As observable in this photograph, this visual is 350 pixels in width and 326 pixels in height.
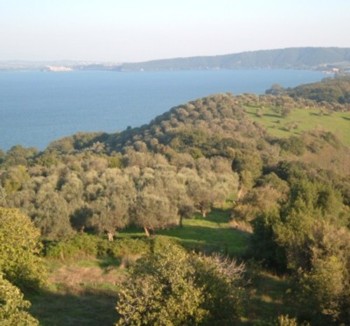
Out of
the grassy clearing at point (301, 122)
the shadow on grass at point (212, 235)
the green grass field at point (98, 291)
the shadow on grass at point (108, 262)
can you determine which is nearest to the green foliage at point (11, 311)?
the green grass field at point (98, 291)

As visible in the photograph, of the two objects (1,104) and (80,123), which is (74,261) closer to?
(80,123)

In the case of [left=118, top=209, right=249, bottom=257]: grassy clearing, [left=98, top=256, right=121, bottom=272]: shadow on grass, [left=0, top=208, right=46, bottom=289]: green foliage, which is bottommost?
[left=118, top=209, right=249, bottom=257]: grassy clearing

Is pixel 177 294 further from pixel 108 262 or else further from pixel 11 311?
pixel 108 262

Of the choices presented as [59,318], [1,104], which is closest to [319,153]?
[59,318]

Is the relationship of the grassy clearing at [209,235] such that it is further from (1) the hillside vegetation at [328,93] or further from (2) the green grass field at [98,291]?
(1) the hillside vegetation at [328,93]

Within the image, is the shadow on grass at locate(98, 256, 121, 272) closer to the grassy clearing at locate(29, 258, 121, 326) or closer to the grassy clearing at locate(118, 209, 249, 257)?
the grassy clearing at locate(29, 258, 121, 326)

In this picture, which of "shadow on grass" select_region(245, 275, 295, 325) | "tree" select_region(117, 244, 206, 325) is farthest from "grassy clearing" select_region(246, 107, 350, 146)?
"tree" select_region(117, 244, 206, 325)
